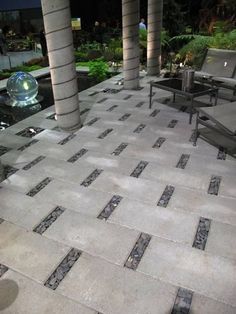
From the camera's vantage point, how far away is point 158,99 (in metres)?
6.96

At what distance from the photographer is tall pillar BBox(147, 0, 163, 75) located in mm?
8508

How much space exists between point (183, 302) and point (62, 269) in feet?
3.34

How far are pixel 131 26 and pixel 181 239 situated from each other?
6.19 m

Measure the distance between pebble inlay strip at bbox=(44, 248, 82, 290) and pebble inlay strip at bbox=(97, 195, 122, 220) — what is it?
21.0 inches

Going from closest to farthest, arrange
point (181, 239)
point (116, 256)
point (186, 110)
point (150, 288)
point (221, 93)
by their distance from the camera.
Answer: point (150, 288), point (116, 256), point (181, 239), point (186, 110), point (221, 93)

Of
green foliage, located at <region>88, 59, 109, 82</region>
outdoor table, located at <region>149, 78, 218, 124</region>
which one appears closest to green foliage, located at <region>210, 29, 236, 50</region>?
outdoor table, located at <region>149, 78, 218, 124</region>

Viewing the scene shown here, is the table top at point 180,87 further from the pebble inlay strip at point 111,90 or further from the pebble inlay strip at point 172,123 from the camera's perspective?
the pebble inlay strip at point 111,90

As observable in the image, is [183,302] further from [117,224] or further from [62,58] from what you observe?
[62,58]

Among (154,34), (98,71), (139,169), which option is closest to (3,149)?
(139,169)

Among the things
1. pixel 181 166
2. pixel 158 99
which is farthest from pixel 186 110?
pixel 181 166

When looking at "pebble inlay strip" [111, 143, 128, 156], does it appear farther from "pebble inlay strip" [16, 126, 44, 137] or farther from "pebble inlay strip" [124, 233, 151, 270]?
"pebble inlay strip" [124, 233, 151, 270]

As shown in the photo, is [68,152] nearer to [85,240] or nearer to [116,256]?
[85,240]

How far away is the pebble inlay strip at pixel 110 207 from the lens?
3.04 metres

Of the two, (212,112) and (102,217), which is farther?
(212,112)
